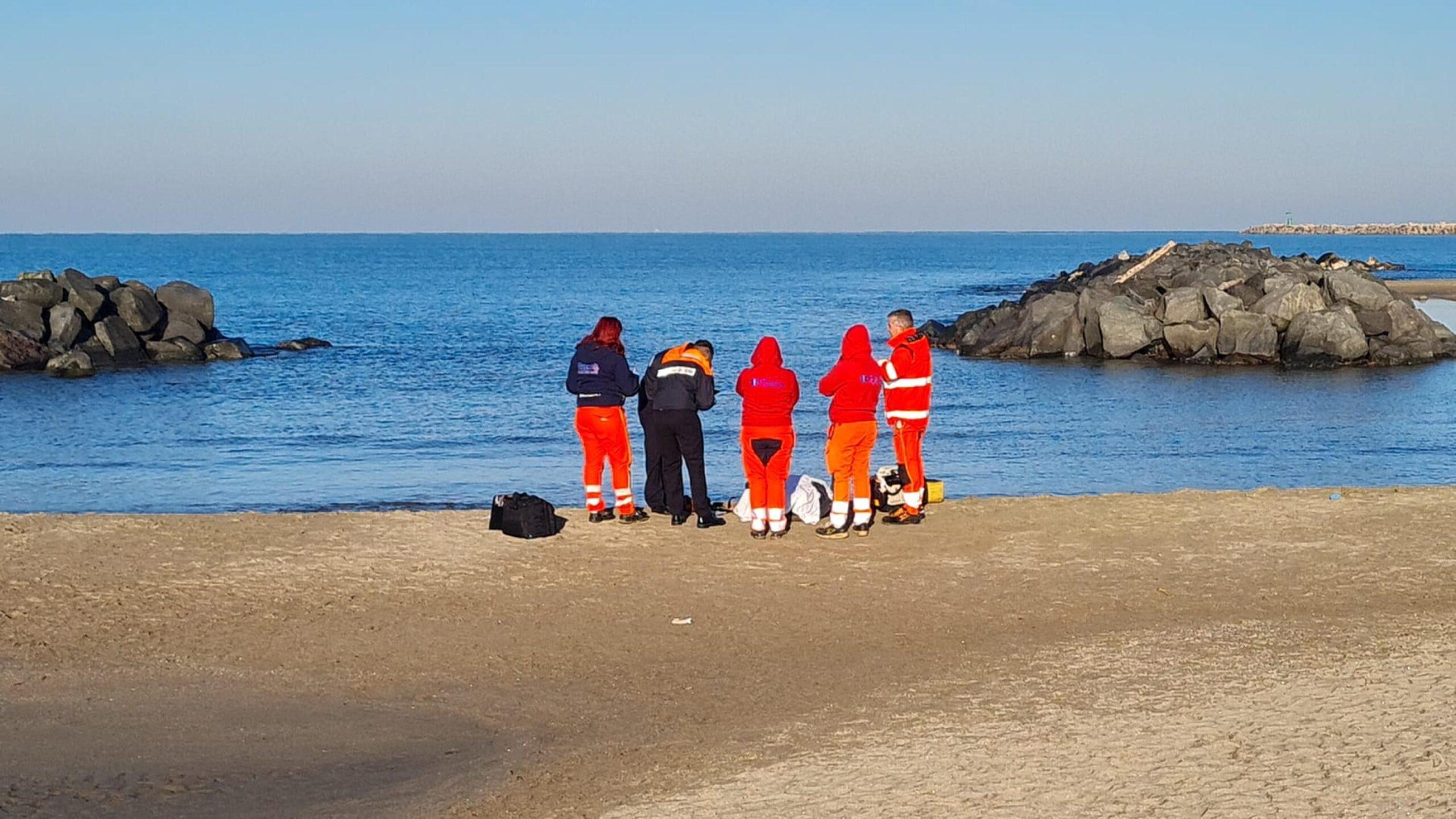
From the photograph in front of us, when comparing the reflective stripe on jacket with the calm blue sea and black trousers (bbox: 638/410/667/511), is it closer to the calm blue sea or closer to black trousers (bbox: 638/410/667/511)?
black trousers (bbox: 638/410/667/511)

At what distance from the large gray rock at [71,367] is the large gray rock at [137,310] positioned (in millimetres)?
4053

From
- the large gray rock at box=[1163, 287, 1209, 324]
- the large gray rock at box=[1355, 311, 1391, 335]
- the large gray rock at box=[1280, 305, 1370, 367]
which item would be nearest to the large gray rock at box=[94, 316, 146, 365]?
the large gray rock at box=[1163, 287, 1209, 324]

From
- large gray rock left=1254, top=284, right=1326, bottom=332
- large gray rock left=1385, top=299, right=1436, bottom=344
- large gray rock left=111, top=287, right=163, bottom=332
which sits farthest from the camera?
large gray rock left=111, top=287, right=163, bottom=332

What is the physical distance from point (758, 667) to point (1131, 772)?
2.96 m

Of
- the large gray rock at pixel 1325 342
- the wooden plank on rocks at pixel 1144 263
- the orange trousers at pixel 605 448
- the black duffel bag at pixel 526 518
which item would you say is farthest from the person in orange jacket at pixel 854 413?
the wooden plank on rocks at pixel 1144 263

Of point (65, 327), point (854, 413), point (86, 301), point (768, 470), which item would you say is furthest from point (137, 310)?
point (854, 413)

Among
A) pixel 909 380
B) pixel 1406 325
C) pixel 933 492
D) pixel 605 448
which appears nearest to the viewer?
pixel 909 380

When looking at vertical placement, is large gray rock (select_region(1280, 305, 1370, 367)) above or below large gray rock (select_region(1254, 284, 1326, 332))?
below

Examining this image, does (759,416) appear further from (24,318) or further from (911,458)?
(24,318)

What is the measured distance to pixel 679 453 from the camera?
13867mm

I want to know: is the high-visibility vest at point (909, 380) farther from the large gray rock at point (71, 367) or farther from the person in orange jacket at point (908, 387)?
the large gray rock at point (71, 367)

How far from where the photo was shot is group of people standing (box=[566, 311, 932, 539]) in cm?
1294

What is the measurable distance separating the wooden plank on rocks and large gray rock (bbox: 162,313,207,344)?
27.7m

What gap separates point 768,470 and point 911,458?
147 cm
